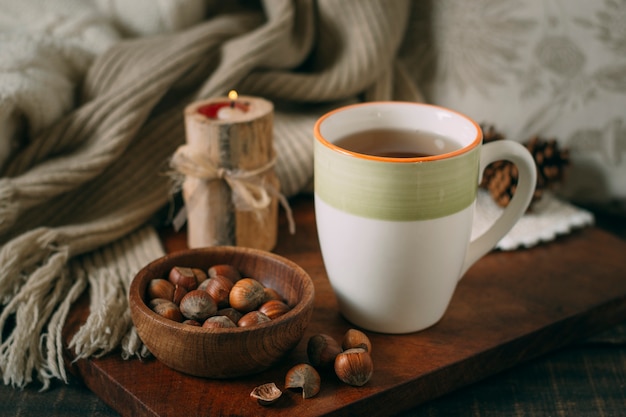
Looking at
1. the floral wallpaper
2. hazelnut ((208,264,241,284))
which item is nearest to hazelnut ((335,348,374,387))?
hazelnut ((208,264,241,284))

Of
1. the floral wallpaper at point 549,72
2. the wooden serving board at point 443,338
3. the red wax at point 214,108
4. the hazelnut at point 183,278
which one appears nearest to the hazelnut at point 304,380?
the wooden serving board at point 443,338

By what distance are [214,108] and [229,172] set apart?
0.07m

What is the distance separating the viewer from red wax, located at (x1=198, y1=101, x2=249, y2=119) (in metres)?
0.72

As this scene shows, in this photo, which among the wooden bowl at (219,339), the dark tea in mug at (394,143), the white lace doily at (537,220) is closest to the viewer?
the wooden bowl at (219,339)

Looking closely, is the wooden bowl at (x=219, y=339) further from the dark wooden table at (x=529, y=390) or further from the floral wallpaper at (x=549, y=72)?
the floral wallpaper at (x=549, y=72)

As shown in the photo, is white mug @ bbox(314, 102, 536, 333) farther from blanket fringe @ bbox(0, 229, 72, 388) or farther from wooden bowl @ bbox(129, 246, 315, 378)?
blanket fringe @ bbox(0, 229, 72, 388)

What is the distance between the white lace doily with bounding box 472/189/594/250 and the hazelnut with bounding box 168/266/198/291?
0.99ft

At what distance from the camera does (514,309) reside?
0.65m

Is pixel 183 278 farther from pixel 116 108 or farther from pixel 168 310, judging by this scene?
pixel 116 108

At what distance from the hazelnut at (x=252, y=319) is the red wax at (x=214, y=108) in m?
0.24

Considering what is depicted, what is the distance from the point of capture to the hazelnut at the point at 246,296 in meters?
0.58

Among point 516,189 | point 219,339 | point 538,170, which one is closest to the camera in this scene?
point 219,339

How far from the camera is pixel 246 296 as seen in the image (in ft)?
1.90

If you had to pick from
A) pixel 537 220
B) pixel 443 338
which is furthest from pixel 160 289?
pixel 537 220
